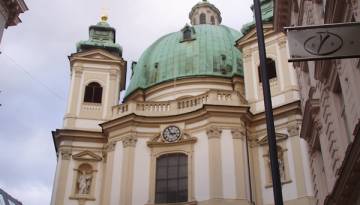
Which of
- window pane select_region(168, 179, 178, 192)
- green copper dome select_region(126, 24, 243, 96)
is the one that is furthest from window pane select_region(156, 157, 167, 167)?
green copper dome select_region(126, 24, 243, 96)

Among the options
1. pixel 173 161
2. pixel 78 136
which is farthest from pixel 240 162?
pixel 78 136

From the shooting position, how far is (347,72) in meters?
11.9

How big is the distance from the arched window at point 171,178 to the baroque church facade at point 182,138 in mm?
54

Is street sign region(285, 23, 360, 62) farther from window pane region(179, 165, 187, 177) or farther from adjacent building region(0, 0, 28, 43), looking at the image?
window pane region(179, 165, 187, 177)

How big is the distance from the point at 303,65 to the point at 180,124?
11.5m

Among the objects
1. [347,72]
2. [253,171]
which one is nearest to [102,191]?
[253,171]

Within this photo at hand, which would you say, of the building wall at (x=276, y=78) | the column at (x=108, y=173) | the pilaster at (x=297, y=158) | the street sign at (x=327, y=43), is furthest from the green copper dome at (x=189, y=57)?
the street sign at (x=327, y=43)

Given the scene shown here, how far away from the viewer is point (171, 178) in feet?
87.1

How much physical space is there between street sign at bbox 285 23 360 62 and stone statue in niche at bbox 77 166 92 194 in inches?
942

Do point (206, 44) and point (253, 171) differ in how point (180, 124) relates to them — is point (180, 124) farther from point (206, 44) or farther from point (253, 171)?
point (206, 44)

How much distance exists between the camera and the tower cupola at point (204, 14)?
45.8 m

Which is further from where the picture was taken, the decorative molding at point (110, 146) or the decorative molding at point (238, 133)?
the decorative molding at point (110, 146)

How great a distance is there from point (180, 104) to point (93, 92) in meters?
6.41

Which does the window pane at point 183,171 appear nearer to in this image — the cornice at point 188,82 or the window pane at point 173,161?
the window pane at point 173,161
